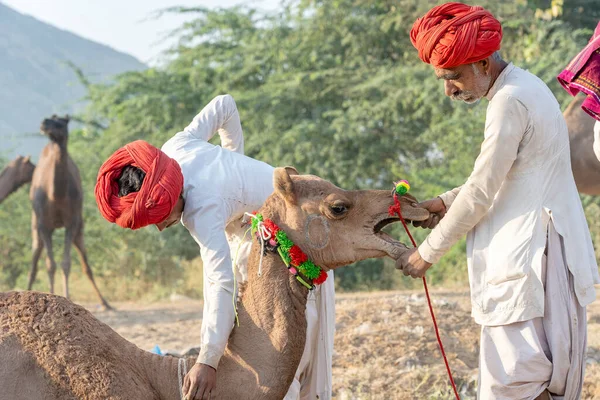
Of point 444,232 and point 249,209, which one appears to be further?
point 249,209

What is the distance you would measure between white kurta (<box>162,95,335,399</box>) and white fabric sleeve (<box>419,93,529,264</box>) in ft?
3.00

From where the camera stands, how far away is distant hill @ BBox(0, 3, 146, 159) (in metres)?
57.2

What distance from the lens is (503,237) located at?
371cm

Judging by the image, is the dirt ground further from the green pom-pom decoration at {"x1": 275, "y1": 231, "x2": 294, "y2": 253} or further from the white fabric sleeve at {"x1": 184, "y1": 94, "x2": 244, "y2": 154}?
the green pom-pom decoration at {"x1": 275, "y1": 231, "x2": 294, "y2": 253}

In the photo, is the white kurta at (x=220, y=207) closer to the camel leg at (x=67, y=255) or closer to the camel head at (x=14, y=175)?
the camel leg at (x=67, y=255)

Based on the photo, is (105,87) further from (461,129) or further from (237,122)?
(237,122)

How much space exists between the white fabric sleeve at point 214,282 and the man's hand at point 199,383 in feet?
0.12

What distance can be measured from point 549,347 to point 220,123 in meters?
2.30

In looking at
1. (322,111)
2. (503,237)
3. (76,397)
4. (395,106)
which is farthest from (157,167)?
(322,111)

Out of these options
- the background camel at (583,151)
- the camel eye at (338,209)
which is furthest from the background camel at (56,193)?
the camel eye at (338,209)

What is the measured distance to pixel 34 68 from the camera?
63.4 meters

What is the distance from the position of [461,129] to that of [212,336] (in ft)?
33.6

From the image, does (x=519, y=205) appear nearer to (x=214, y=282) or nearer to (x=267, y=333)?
(x=267, y=333)

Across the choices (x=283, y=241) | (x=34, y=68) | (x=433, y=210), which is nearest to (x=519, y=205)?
(x=433, y=210)
